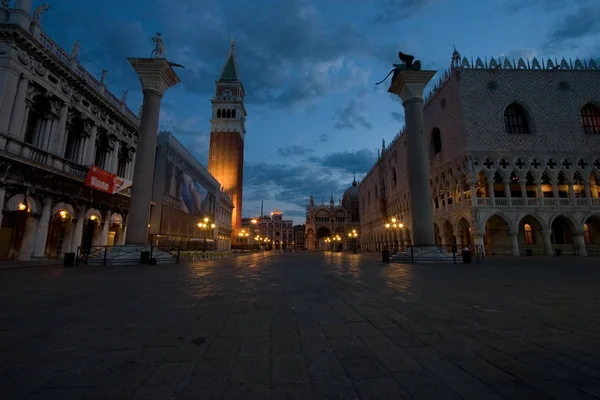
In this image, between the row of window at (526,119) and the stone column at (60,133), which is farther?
the row of window at (526,119)

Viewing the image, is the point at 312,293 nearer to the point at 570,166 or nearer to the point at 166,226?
the point at 166,226

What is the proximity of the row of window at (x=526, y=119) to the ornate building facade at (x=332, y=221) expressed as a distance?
5537cm

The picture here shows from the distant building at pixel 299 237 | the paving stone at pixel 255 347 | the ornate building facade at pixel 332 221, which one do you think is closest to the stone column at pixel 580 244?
the paving stone at pixel 255 347

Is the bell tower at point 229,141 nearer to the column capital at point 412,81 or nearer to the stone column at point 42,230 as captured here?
the stone column at point 42,230

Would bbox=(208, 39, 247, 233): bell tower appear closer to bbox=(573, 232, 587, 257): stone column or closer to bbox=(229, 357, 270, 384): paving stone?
bbox=(573, 232, 587, 257): stone column

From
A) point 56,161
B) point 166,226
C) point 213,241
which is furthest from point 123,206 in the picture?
point 213,241

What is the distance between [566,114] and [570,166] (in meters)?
5.86

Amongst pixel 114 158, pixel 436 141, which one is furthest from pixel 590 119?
pixel 114 158

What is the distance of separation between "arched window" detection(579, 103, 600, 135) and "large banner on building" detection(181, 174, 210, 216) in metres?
44.9

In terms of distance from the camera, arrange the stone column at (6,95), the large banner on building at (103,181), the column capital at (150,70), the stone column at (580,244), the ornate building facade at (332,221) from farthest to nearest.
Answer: the ornate building facade at (332,221) → the stone column at (580,244) → the large banner on building at (103,181) → the column capital at (150,70) → the stone column at (6,95)

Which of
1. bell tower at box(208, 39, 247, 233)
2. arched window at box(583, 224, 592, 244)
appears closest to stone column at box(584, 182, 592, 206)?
arched window at box(583, 224, 592, 244)

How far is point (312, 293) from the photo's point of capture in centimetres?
602

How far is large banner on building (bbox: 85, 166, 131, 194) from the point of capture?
64.2 feet

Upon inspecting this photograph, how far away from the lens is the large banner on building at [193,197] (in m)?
34.2
